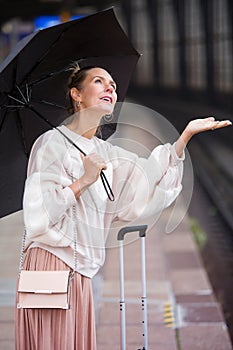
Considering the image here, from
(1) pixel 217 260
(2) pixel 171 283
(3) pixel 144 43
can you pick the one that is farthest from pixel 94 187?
(3) pixel 144 43

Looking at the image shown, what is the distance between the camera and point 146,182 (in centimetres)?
400

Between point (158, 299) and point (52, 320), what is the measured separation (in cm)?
351

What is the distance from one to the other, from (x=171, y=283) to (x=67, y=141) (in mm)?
4464

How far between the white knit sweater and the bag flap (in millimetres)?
76

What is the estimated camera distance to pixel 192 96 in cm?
3112

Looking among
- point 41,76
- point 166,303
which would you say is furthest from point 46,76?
point 166,303

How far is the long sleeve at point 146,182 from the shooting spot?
3.98 metres

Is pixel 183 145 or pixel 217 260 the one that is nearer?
pixel 183 145

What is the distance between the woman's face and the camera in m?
3.93

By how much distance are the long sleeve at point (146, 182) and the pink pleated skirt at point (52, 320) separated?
14.0 inches

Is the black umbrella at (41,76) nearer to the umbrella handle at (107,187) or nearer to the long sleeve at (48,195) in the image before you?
the long sleeve at (48,195)

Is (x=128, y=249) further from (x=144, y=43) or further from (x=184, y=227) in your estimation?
(x=144, y=43)

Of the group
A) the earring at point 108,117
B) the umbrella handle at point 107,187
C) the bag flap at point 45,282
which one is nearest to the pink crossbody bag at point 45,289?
the bag flap at point 45,282

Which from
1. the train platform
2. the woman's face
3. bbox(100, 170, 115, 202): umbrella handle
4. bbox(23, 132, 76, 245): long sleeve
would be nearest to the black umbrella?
the woman's face
